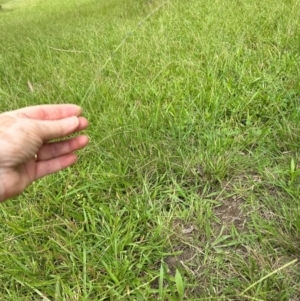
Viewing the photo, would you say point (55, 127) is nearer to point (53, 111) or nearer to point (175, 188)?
point (53, 111)

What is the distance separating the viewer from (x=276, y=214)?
56.9 inches

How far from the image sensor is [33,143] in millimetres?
1318

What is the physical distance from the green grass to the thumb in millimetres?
395

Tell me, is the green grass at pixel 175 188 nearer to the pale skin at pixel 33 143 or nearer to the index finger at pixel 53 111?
the pale skin at pixel 33 143

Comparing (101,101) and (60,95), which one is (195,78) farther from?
(60,95)

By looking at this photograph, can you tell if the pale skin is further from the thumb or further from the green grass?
the green grass

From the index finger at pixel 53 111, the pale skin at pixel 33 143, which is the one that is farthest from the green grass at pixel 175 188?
the index finger at pixel 53 111

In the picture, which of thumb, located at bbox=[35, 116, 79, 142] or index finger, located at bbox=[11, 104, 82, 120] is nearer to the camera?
thumb, located at bbox=[35, 116, 79, 142]

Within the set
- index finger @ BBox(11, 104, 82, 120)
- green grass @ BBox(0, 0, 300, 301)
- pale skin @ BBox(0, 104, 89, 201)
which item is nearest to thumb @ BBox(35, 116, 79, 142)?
pale skin @ BBox(0, 104, 89, 201)

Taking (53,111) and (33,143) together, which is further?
(53,111)

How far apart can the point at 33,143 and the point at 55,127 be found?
11 cm

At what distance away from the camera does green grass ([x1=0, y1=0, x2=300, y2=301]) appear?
1.33 m

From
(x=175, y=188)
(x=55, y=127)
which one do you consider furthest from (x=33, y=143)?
(x=175, y=188)

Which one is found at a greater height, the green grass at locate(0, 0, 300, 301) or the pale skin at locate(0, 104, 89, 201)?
the pale skin at locate(0, 104, 89, 201)
